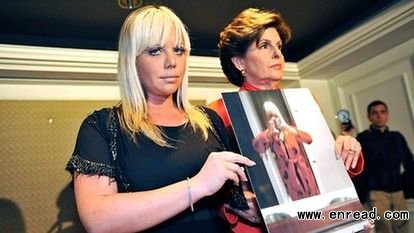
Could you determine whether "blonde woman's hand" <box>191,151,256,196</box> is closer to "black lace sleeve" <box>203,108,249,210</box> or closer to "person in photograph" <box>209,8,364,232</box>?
"black lace sleeve" <box>203,108,249,210</box>

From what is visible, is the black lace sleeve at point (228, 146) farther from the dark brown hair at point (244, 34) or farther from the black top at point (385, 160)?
the black top at point (385, 160)

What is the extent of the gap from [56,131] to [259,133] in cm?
152

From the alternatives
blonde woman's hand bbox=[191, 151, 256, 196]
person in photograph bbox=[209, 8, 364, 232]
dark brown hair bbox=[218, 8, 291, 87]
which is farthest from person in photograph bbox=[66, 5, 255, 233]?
dark brown hair bbox=[218, 8, 291, 87]

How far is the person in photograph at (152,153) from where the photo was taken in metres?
0.56

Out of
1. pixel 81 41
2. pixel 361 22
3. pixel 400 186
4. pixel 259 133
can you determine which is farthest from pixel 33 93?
pixel 400 186

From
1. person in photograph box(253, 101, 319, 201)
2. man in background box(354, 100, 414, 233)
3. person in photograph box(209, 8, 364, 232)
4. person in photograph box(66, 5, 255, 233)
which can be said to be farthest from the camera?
man in background box(354, 100, 414, 233)

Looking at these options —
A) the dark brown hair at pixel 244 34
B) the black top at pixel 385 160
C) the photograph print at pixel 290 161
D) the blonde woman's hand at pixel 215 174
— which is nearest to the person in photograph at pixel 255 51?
the dark brown hair at pixel 244 34

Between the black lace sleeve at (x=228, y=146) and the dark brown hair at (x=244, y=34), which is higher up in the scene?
the dark brown hair at (x=244, y=34)

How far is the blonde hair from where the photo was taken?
0.69m

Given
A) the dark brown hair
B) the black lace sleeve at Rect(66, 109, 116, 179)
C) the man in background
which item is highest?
the dark brown hair

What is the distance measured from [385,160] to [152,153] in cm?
200

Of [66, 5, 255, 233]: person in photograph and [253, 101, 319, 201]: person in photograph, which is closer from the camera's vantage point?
[66, 5, 255, 233]: person in photograph

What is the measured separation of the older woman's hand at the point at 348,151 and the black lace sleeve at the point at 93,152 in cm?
51

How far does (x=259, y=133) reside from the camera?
0.70 meters
